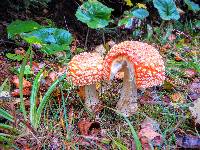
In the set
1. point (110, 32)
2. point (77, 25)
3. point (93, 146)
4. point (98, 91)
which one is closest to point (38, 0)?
point (77, 25)

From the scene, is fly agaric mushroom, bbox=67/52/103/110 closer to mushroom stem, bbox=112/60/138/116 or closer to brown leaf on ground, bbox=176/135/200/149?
mushroom stem, bbox=112/60/138/116

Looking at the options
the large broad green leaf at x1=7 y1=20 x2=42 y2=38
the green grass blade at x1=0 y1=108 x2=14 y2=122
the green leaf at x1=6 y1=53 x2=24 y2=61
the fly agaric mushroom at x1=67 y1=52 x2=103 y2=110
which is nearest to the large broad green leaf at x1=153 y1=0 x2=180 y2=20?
the large broad green leaf at x1=7 y1=20 x2=42 y2=38

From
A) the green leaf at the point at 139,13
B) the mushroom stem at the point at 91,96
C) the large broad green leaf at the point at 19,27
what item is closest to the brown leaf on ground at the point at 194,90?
the mushroom stem at the point at 91,96

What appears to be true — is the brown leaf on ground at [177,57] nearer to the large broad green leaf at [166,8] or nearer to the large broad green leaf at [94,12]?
the large broad green leaf at [166,8]

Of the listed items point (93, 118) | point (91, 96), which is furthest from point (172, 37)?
point (93, 118)

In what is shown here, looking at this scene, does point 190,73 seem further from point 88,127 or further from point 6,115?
point 6,115

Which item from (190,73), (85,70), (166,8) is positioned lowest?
(190,73)
